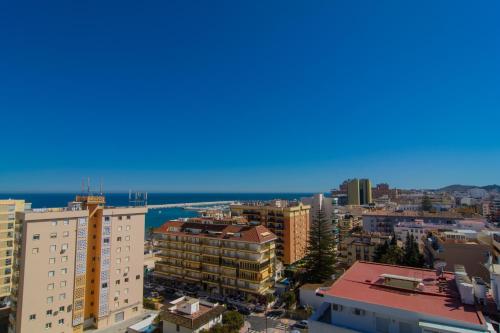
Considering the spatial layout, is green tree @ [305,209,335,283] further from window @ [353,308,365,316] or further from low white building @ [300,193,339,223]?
window @ [353,308,365,316]

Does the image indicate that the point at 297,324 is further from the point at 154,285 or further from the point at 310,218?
the point at 310,218

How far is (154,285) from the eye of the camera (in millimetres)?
54969

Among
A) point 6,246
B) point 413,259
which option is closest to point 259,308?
point 413,259

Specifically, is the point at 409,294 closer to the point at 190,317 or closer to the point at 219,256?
the point at 190,317

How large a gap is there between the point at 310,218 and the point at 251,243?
38.9 m

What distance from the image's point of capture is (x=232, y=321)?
1364 inches

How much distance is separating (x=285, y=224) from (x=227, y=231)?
18.3 m

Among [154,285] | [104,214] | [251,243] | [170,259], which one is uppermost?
[104,214]

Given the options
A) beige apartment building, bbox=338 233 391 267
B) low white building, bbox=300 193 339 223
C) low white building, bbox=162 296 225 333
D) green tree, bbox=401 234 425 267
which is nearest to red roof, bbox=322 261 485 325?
low white building, bbox=162 296 225 333

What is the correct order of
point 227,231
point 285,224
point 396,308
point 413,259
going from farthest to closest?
point 285,224, point 227,231, point 413,259, point 396,308

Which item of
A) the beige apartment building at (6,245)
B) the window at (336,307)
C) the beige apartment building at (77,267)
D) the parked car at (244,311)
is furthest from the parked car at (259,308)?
the beige apartment building at (6,245)

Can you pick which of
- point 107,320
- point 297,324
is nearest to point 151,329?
point 107,320

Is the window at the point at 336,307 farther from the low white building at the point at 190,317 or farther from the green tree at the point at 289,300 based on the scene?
the green tree at the point at 289,300

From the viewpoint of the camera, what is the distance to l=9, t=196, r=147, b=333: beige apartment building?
32.1m
